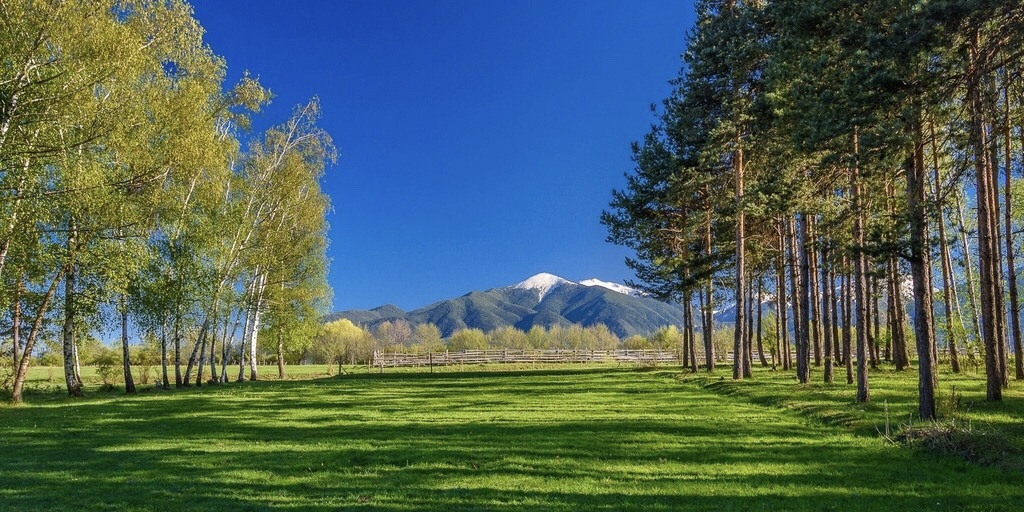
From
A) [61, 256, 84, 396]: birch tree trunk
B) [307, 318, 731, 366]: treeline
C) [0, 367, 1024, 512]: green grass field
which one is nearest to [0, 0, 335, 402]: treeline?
[61, 256, 84, 396]: birch tree trunk

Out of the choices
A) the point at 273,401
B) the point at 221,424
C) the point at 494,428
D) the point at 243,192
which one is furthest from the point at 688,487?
the point at 243,192

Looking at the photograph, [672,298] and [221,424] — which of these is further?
[672,298]

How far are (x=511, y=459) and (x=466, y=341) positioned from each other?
4326 inches

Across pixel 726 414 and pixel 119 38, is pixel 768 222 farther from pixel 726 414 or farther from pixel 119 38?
pixel 119 38

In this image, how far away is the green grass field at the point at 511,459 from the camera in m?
7.60

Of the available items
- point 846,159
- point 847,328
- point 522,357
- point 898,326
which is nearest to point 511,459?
point 846,159

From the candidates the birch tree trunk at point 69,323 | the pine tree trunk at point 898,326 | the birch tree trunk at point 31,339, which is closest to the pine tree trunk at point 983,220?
the pine tree trunk at point 898,326

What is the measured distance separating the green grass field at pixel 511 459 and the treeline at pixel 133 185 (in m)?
5.92

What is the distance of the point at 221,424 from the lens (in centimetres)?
1539

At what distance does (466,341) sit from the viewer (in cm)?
11856

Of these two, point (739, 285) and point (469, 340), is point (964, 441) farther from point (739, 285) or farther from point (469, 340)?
point (469, 340)

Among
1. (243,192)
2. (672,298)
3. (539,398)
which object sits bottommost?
(539,398)

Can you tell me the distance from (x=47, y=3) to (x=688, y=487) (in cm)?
2061

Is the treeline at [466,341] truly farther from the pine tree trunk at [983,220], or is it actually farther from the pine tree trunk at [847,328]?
the pine tree trunk at [983,220]
